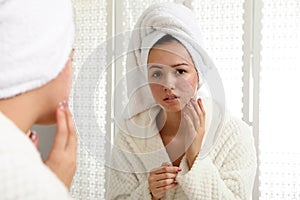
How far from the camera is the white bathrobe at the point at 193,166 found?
0.91 meters

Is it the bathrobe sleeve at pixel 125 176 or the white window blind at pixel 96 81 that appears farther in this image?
the white window blind at pixel 96 81

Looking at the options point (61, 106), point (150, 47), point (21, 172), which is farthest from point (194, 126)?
point (21, 172)

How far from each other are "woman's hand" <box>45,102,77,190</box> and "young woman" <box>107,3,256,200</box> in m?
0.36

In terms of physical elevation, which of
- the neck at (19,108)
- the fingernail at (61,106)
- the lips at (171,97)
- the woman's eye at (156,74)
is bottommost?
the lips at (171,97)

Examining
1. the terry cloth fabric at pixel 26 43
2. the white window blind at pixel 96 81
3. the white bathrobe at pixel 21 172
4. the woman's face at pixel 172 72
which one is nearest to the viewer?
the white bathrobe at pixel 21 172

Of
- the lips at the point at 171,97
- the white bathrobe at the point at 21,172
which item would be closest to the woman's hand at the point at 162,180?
the lips at the point at 171,97

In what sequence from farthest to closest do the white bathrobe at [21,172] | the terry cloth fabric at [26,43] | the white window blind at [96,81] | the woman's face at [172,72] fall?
the white window blind at [96,81]
the woman's face at [172,72]
the terry cloth fabric at [26,43]
the white bathrobe at [21,172]

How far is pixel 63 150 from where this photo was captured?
532 mm

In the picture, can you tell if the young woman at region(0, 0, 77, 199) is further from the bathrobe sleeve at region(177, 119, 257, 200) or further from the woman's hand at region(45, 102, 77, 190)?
the bathrobe sleeve at region(177, 119, 257, 200)

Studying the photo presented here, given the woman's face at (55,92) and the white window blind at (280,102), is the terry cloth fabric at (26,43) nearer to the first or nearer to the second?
the woman's face at (55,92)

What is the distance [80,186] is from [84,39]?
20.1 inches

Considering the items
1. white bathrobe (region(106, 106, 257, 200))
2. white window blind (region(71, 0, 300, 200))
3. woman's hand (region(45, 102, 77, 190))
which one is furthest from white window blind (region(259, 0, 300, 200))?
woman's hand (region(45, 102, 77, 190))

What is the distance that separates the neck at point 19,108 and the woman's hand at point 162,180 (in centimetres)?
48

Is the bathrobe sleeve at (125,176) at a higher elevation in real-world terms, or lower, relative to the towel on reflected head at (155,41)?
lower
